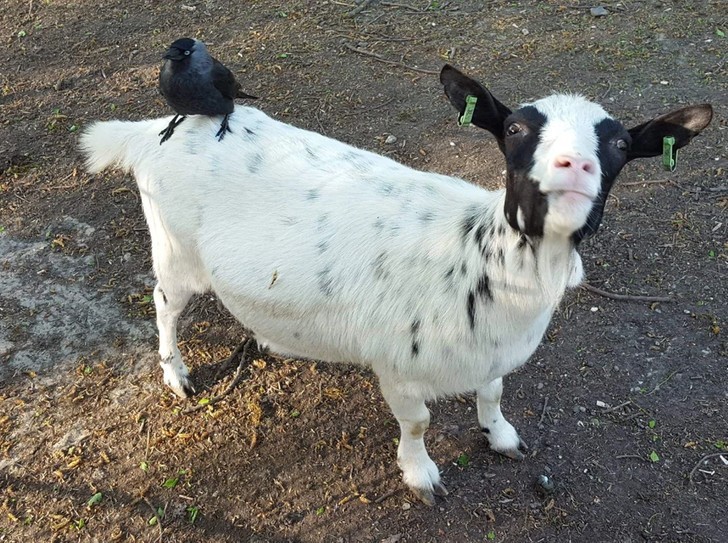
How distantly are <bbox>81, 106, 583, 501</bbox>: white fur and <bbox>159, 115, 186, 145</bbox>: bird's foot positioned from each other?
33 mm

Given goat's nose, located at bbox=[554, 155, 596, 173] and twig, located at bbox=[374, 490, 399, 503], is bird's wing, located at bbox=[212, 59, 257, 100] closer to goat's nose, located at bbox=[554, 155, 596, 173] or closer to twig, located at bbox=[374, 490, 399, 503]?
goat's nose, located at bbox=[554, 155, 596, 173]

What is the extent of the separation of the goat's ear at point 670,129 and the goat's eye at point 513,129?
1.51ft

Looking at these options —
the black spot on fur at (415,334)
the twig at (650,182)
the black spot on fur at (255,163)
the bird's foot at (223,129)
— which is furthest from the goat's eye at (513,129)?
the twig at (650,182)

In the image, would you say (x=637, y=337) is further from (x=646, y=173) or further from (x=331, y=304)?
(x=331, y=304)

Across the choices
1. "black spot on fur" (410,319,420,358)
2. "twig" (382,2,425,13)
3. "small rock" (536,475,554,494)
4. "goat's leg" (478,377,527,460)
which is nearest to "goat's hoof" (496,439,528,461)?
"goat's leg" (478,377,527,460)

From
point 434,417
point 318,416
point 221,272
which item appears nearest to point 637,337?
point 434,417

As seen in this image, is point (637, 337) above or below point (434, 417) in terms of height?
above

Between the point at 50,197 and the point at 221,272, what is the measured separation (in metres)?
3.16

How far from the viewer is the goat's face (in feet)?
6.91

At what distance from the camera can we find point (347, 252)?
9.93ft

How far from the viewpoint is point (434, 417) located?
158 inches

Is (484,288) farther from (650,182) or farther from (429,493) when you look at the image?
(650,182)

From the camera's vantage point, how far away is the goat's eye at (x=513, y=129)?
2.36 m

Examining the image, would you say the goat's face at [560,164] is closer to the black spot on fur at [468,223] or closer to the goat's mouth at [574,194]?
the goat's mouth at [574,194]
